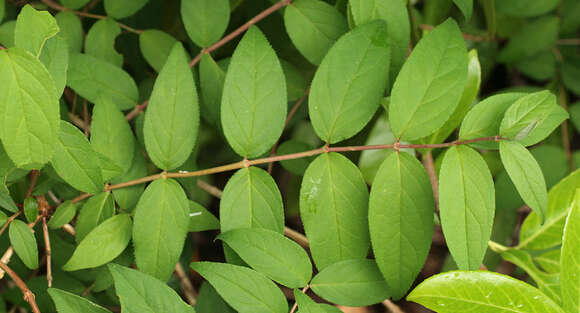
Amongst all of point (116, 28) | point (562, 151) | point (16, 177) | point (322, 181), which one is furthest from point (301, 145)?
point (562, 151)

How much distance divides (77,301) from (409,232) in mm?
478

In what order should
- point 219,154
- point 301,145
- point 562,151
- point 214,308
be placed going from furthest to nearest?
point 219,154 → point 562,151 → point 301,145 → point 214,308

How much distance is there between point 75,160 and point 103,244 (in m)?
0.15

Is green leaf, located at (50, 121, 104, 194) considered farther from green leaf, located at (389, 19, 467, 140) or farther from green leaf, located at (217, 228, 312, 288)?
green leaf, located at (389, 19, 467, 140)

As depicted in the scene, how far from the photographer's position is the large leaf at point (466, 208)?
0.68 meters

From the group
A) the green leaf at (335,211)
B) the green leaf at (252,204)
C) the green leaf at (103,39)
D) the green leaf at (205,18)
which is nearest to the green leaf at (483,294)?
the green leaf at (335,211)

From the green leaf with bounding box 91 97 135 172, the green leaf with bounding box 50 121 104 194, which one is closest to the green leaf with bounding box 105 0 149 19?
the green leaf with bounding box 91 97 135 172

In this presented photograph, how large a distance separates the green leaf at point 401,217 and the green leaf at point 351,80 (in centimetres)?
9

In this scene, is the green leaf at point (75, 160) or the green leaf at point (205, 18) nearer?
the green leaf at point (75, 160)

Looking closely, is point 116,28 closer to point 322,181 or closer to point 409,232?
point 322,181

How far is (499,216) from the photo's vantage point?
4.32 ft

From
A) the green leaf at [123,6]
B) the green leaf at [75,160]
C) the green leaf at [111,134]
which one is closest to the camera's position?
the green leaf at [75,160]

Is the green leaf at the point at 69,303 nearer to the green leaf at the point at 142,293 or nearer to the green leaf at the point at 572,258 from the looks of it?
the green leaf at the point at 142,293

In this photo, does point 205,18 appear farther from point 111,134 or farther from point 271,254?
point 271,254
